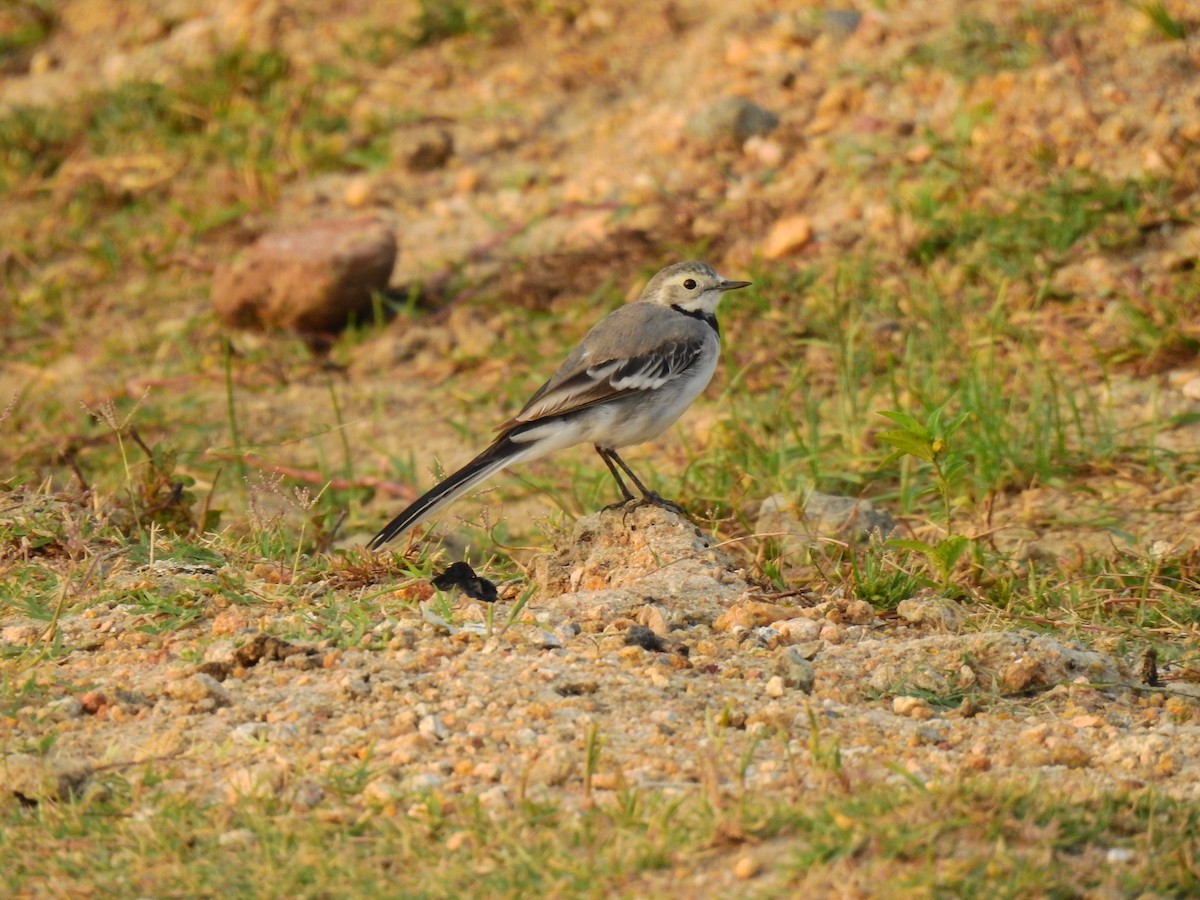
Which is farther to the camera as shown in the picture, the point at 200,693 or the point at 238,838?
the point at 200,693

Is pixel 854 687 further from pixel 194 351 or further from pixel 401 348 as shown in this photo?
pixel 194 351

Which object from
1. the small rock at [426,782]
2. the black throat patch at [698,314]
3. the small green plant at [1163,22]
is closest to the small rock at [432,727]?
the small rock at [426,782]

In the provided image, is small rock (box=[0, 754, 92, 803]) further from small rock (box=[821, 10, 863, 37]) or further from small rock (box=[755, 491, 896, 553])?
small rock (box=[821, 10, 863, 37])

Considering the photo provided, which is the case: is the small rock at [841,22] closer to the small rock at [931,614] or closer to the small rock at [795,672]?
the small rock at [931,614]

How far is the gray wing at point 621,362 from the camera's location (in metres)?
5.78

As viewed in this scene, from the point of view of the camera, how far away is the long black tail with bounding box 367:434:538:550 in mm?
5109

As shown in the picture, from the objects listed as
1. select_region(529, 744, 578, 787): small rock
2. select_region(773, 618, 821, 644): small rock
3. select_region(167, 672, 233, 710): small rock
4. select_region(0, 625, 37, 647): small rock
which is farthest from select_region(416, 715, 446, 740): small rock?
select_region(0, 625, 37, 647): small rock

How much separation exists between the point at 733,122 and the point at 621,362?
12.1 ft

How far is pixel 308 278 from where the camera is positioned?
28.0ft

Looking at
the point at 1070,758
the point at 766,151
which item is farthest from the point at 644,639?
Result: the point at 766,151

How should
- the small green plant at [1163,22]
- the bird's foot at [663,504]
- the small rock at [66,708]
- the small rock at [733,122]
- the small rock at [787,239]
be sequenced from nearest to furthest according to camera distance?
the small rock at [66,708] → the bird's foot at [663,504] → the small rock at [787,239] → the small green plant at [1163,22] → the small rock at [733,122]

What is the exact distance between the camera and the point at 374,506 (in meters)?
7.13

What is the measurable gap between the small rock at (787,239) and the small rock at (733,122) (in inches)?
38.6

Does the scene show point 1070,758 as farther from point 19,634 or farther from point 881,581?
point 19,634
